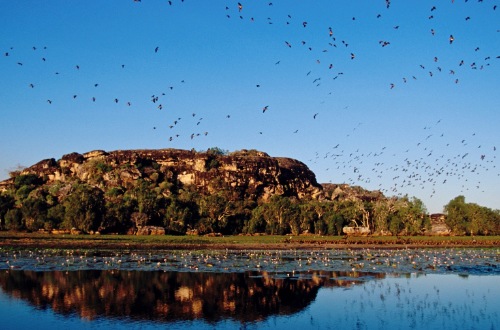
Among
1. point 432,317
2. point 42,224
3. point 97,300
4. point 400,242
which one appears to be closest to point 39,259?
point 97,300

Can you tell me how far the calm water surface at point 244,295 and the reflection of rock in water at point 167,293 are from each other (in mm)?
57

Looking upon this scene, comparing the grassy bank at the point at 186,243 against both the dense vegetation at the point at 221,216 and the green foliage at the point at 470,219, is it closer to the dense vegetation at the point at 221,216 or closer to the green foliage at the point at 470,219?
the dense vegetation at the point at 221,216

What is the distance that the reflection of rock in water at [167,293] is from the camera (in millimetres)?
26047

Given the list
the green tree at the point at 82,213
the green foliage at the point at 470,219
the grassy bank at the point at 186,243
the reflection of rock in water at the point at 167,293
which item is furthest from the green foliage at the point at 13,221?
the green foliage at the point at 470,219

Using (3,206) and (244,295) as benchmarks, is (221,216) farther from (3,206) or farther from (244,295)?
(244,295)

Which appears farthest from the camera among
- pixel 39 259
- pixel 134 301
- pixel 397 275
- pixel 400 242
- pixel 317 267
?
pixel 400 242

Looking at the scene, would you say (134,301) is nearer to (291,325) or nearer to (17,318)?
(17,318)

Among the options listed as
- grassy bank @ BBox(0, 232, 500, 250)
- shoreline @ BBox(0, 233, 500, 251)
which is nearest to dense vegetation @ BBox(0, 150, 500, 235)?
grassy bank @ BBox(0, 232, 500, 250)

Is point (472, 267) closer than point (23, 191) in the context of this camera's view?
Yes

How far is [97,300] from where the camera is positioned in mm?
28734

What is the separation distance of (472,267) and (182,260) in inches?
1102

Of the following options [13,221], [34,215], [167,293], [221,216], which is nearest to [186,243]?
[221,216]

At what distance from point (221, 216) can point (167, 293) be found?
109m

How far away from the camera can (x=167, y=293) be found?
31.6 meters
